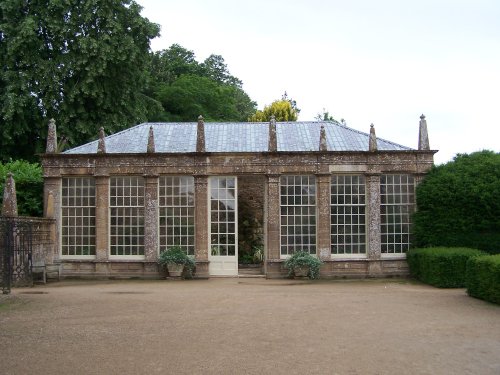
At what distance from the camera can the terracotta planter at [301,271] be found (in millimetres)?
21500

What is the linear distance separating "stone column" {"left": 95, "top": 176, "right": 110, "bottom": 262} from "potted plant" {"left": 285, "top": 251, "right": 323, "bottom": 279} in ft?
22.5

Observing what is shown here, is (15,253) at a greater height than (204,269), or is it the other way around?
(15,253)

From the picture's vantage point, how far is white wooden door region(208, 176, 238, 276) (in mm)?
22391

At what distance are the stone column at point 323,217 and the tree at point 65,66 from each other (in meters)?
12.8

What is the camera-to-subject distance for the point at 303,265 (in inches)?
843

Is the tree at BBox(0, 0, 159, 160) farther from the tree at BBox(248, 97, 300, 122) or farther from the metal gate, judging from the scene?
the tree at BBox(248, 97, 300, 122)

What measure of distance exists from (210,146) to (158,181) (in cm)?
255

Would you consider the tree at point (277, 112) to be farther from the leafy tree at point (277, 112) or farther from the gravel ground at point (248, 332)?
the gravel ground at point (248, 332)

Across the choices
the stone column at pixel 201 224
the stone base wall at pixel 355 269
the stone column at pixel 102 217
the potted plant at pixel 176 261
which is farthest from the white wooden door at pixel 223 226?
the stone column at pixel 102 217

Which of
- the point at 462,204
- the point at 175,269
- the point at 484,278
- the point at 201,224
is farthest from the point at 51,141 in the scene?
the point at 484,278

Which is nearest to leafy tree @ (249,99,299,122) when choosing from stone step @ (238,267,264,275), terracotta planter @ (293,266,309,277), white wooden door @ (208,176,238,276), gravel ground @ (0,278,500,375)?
stone step @ (238,267,264,275)

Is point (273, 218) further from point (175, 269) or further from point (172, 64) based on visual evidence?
point (172, 64)

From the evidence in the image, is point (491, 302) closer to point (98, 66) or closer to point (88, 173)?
Result: point (88, 173)

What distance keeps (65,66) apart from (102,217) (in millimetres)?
10211
